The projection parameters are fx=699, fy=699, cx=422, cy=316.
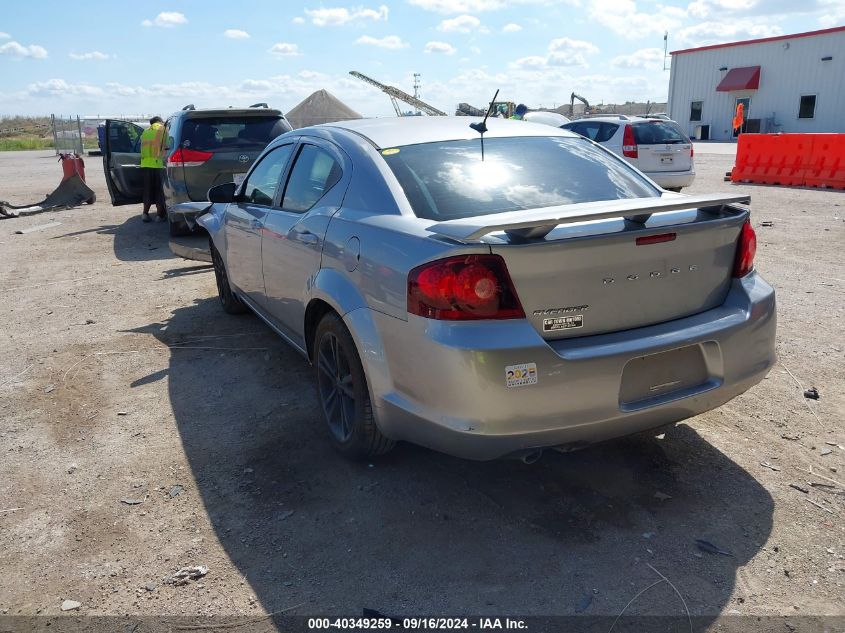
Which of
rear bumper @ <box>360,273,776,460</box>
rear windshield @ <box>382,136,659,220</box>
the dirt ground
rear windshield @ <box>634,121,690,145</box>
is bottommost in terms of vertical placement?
the dirt ground

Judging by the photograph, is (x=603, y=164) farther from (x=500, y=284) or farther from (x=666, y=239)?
(x=500, y=284)

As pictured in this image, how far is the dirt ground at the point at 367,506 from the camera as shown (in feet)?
8.86

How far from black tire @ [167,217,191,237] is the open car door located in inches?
87.9

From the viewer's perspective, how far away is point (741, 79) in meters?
37.9

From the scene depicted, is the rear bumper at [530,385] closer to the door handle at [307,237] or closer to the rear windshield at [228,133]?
the door handle at [307,237]

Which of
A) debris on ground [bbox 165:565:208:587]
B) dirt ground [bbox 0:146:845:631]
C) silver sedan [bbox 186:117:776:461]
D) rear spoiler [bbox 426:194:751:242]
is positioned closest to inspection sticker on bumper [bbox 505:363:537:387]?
silver sedan [bbox 186:117:776:461]

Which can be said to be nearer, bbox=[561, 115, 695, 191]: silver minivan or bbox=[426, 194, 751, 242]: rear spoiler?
bbox=[426, 194, 751, 242]: rear spoiler

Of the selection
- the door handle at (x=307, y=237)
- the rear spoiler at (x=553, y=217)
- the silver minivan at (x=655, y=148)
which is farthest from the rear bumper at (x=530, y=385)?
the silver minivan at (x=655, y=148)

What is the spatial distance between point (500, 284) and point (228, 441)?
6.92 ft

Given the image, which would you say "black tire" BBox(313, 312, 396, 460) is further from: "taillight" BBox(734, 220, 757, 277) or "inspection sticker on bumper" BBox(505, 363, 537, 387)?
"taillight" BBox(734, 220, 757, 277)

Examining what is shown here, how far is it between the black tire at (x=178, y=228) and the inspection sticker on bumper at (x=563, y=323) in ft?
28.5

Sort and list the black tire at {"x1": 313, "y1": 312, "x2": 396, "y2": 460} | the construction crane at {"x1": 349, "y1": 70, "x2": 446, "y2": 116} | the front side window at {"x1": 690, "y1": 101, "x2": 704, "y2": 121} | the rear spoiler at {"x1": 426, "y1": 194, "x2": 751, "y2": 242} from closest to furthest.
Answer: the rear spoiler at {"x1": 426, "y1": 194, "x2": 751, "y2": 242}
the black tire at {"x1": 313, "y1": 312, "x2": 396, "y2": 460}
the construction crane at {"x1": 349, "y1": 70, "x2": 446, "y2": 116}
the front side window at {"x1": 690, "y1": 101, "x2": 704, "y2": 121}

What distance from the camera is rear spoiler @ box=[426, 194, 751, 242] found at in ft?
8.60

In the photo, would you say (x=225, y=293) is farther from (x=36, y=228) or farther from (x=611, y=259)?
(x=36, y=228)
